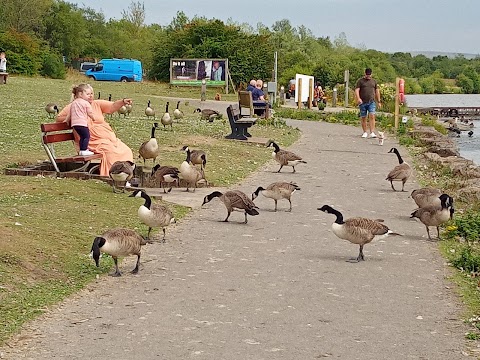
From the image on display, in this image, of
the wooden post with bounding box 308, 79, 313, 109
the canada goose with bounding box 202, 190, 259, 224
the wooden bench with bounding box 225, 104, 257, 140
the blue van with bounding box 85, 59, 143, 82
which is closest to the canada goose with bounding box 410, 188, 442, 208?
the canada goose with bounding box 202, 190, 259, 224

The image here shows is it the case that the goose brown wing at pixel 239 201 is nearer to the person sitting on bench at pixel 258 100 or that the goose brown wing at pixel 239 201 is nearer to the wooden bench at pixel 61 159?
the wooden bench at pixel 61 159

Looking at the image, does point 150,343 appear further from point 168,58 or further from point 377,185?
point 168,58

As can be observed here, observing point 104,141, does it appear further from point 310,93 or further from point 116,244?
point 310,93

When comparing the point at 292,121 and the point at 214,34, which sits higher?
the point at 214,34

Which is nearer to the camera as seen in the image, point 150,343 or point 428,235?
point 150,343

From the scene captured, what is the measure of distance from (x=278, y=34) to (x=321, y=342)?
285 ft

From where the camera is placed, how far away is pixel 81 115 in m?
13.7

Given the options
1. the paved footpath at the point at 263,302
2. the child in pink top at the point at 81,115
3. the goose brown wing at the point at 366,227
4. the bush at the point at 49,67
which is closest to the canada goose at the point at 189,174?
the paved footpath at the point at 263,302

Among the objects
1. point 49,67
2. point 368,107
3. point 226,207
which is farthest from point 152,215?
point 49,67

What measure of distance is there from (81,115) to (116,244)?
6132 millimetres

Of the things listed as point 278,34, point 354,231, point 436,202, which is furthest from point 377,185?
point 278,34

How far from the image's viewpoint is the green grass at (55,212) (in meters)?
7.40

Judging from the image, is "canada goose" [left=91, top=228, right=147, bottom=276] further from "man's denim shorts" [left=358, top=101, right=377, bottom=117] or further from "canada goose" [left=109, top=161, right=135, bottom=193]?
"man's denim shorts" [left=358, top=101, right=377, bottom=117]

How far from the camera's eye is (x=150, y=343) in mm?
6238
